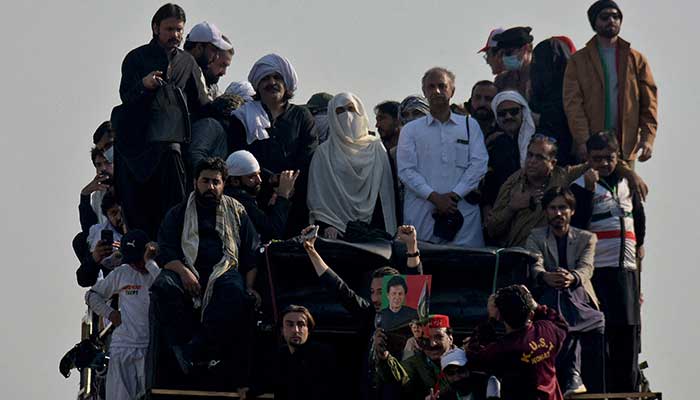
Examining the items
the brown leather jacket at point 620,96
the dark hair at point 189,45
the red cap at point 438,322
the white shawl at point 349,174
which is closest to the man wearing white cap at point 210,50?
the dark hair at point 189,45

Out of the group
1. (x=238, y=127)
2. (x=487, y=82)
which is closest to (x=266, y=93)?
(x=238, y=127)

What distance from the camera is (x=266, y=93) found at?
2348 centimetres

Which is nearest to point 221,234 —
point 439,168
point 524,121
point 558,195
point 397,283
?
point 397,283

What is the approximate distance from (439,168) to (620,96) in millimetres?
2167

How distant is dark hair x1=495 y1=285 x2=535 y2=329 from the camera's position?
59.1 ft

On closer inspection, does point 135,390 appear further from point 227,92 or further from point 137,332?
point 227,92

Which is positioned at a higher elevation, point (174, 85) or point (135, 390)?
point (174, 85)

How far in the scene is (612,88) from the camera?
2388 centimetres

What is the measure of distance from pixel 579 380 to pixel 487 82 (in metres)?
4.14

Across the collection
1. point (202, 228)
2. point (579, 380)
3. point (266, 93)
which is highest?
point (266, 93)

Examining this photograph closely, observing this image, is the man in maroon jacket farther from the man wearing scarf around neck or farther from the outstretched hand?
the man wearing scarf around neck

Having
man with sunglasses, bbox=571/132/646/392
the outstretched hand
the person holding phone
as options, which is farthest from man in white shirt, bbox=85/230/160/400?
man with sunglasses, bbox=571/132/646/392

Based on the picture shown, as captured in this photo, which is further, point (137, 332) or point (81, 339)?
point (81, 339)

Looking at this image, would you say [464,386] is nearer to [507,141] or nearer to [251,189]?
[251,189]
